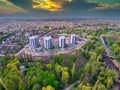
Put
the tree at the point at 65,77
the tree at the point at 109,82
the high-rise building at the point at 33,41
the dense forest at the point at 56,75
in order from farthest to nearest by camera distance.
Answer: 1. the high-rise building at the point at 33,41
2. the tree at the point at 65,77
3. the tree at the point at 109,82
4. the dense forest at the point at 56,75

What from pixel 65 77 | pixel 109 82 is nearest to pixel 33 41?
pixel 65 77

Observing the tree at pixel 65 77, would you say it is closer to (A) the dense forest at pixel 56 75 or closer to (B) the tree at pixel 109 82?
(A) the dense forest at pixel 56 75

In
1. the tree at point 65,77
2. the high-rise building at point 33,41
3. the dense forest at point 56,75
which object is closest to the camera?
the dense forest at point 56,75

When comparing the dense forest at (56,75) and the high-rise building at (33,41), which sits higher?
the high-rise building at (33,41)

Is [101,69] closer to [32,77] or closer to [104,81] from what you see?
[104,81]

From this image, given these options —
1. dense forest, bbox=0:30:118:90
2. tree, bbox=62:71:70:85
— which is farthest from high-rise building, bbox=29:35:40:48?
tree, bbox=62:71:70:85

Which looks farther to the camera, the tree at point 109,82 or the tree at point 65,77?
the tree at point 65,77

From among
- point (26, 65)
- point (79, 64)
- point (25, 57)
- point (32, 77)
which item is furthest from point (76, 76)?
point (25, 57)

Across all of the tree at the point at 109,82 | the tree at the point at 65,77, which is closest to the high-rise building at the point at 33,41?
the tree at the point at 65,77
